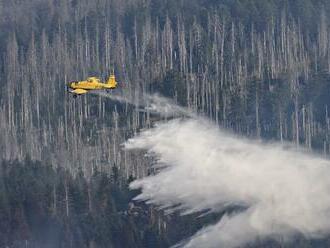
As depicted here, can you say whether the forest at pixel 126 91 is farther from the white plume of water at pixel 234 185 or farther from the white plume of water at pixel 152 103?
the white plume of water at pixel 234 185

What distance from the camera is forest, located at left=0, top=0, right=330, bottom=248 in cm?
11125

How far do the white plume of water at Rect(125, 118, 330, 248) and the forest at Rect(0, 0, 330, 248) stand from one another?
1.78m

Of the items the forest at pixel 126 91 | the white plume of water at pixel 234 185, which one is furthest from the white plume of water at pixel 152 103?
the white plume of water at pixel 234 185

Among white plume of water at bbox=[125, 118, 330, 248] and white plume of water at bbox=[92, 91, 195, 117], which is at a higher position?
white plume of water at bbox=[92, 91, 195, 117]

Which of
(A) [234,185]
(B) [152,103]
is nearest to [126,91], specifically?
(B) [152,103]

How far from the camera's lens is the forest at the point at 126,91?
365 ft

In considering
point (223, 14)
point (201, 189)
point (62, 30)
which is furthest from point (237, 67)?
point (201, 189)

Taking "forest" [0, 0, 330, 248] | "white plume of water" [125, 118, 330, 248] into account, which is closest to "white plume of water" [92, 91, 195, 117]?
"forest" [0, 0, 330, 248]

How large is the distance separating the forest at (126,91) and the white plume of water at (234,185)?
178 centimetres

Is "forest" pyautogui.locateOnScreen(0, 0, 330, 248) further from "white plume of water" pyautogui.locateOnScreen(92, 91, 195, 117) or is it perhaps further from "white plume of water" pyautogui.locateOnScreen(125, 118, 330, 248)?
"white plume of water" pyautogui.locateOnScreen(125, 118, 330, 248)

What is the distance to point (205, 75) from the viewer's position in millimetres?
136875

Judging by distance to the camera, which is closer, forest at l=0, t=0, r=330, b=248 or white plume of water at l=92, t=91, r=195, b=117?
white plume of water at l=92, t=91, r=195, b=117

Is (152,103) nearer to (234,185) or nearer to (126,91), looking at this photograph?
(126,91)

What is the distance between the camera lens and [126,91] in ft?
433
